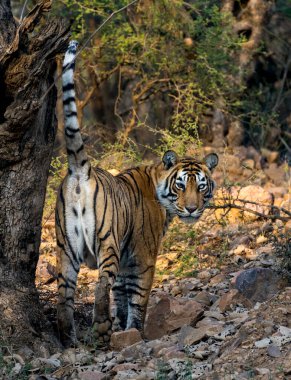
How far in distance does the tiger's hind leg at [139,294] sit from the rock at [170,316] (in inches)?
3.5

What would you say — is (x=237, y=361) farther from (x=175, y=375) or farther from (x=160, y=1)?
(x=160, y=1)

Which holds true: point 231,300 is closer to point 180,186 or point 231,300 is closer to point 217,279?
point 180,186

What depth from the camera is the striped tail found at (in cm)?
690

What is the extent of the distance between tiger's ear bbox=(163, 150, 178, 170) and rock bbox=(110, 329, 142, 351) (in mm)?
1696

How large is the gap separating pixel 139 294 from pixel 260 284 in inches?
42.4

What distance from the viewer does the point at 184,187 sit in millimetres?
7879

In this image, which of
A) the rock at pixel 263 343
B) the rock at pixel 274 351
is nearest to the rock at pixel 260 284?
the rock at pixel 263 343

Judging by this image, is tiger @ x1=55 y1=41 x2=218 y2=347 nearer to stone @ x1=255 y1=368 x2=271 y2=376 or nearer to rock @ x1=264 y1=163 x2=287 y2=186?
stone @ x1=255 y1=368 x2=271 y2=376

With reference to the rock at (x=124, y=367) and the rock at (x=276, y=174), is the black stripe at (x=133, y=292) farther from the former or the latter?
the rock at (x=276, y=174)

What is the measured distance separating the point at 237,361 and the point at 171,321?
1.49m

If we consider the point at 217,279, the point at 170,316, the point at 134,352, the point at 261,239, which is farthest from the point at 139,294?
the point at 261,239

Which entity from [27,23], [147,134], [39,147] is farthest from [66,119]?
[147,134]

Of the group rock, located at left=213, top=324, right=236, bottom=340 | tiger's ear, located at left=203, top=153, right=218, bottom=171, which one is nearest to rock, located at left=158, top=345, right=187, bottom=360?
rock, located at left=213, top=324, right=236, bottom=340

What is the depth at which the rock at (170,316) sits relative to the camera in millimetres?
7398
